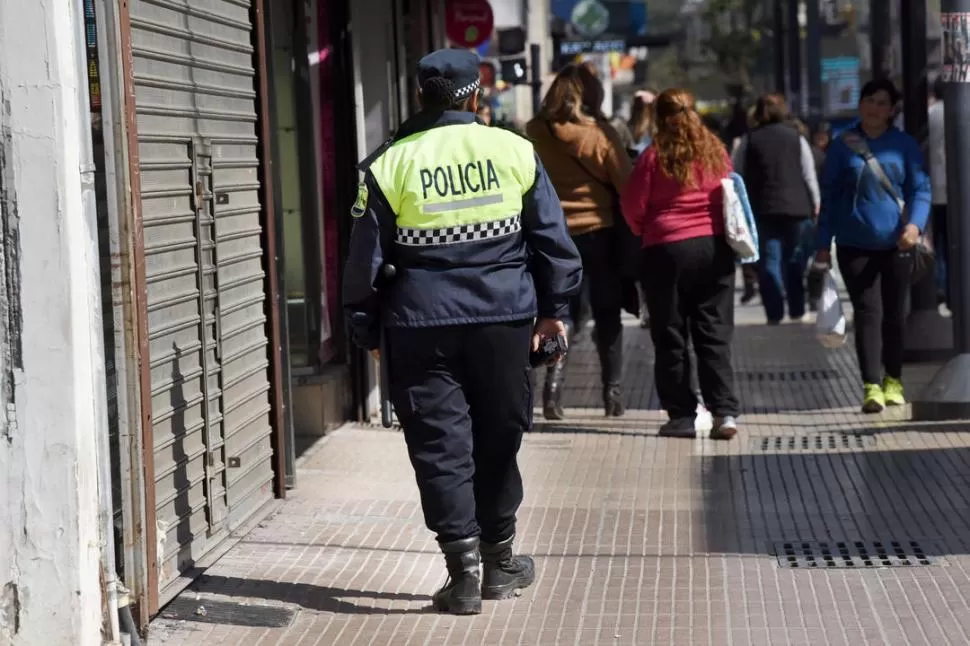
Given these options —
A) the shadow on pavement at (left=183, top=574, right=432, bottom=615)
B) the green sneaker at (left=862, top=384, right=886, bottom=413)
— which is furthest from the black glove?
the green sneaker at (left=862, top=384, right=886, bottom=413)

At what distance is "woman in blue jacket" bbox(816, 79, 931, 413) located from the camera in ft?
32.3

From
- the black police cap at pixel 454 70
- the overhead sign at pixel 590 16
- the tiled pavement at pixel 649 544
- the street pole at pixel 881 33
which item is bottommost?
the tiled pavement at pixel 649 544

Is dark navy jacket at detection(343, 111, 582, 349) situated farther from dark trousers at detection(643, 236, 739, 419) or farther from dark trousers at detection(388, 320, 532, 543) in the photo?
dark trousers at detection(643, 236, 739, 419)

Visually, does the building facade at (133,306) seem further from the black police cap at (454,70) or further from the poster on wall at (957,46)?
the poster on wall at (957,46)

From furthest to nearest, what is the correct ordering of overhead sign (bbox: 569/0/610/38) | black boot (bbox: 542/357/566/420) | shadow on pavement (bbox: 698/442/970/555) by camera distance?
overhead sign (bbox: 569/0/610/38)
black boot (bbox: 542/357/566/420)
shadow on pavement (bbox: 698/442/970/555)

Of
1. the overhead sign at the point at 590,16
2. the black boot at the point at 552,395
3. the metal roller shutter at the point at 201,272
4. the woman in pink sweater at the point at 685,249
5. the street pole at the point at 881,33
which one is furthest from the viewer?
the overhead sign at the point at 590,16

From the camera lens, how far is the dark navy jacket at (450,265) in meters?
5.68

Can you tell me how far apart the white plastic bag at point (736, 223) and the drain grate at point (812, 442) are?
961mm

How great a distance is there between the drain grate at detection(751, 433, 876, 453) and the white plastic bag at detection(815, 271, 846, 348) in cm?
82

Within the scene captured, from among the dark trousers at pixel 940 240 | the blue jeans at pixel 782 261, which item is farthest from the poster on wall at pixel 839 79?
the dark trousers at pixel 940 240

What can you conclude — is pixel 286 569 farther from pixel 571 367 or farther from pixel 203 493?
pixel 571 367

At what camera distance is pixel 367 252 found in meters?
→ 5.66

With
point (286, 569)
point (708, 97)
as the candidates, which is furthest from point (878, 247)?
point (708, 97)

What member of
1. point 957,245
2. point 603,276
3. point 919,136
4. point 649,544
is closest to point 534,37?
point 919,136
